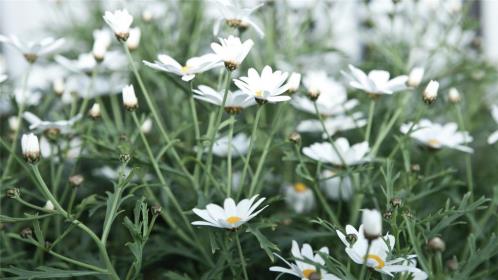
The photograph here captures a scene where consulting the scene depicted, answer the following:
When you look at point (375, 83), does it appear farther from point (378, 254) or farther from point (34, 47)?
point (34, 47)

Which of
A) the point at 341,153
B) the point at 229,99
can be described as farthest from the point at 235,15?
the point at 341,153

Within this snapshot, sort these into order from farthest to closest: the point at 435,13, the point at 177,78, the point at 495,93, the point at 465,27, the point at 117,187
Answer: the point at 495,93
the point at 435,13
the point at 465,27
the point at 177,78
the point at 117,187

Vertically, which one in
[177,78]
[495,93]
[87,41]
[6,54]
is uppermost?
[177,78]

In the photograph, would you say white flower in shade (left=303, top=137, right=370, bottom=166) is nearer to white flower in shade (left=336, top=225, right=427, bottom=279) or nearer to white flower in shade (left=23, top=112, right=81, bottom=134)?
white flower in shade (left=336, top=225, right=427, bottom=279)

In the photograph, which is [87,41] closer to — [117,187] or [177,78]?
[177,78]

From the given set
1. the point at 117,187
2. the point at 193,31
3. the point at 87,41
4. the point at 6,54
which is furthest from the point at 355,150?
the point at 6,54

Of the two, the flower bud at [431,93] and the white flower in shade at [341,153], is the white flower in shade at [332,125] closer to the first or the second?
the white flower in shade at [341,153]

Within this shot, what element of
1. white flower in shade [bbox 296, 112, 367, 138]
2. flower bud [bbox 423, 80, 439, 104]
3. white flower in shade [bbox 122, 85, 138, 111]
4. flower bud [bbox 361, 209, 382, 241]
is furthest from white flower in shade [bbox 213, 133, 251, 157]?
flower bud [bbox 361, 209, 382, 241]
